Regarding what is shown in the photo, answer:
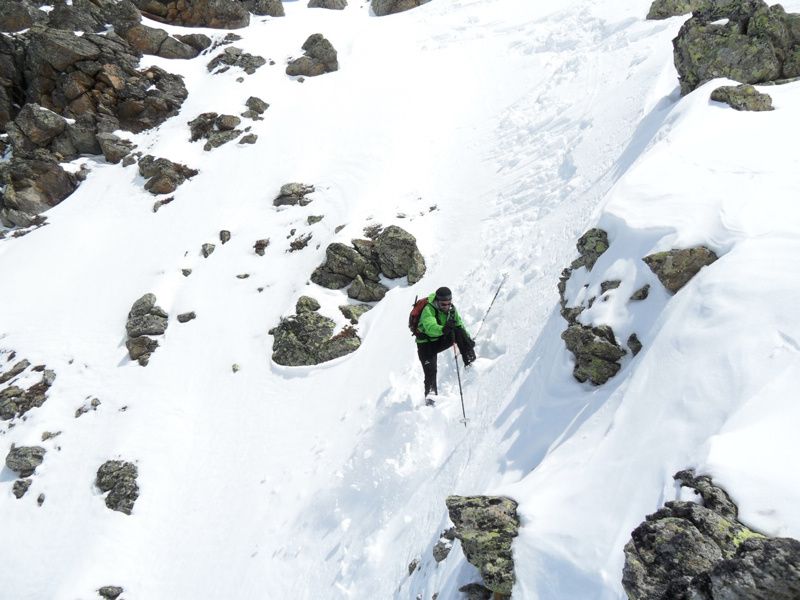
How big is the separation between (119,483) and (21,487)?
3478 mm

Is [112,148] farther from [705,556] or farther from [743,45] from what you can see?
[705,556]

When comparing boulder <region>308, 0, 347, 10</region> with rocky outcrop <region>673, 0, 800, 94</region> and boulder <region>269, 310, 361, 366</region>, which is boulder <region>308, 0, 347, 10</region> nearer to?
rocky outcrop <region>673, 0, 800, 94</region>

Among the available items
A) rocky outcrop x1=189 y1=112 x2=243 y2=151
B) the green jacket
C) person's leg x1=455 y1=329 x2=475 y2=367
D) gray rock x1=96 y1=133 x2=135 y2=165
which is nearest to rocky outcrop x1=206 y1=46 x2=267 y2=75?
rocky outcrop x1=189 y1=112 x2=243 y2=151

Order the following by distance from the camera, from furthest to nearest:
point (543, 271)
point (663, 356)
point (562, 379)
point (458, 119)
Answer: point (458, 119) < point (543, 271) < point (562, 379) < point (663, 356)

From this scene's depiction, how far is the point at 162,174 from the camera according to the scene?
2409 cm

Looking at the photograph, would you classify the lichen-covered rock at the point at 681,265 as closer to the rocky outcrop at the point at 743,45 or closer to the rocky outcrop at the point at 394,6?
the rocky outcrop at the point at 743,45

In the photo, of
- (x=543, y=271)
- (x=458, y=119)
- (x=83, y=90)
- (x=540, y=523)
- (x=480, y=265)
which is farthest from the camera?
(x=83, y=90)

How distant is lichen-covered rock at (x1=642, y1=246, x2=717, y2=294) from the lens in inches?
267

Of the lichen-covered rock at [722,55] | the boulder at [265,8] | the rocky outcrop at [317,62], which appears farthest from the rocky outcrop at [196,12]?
the lichen-covered rock at [722,55]

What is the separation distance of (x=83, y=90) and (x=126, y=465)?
2410cm

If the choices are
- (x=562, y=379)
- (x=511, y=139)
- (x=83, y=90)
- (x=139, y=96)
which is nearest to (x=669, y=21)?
(x=511, y=139)

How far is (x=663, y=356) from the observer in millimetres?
5988

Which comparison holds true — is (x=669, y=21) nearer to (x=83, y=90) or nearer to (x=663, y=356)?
(x=663, y=356)

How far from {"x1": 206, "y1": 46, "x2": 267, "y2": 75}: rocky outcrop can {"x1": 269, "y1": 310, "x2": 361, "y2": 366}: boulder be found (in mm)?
21474
